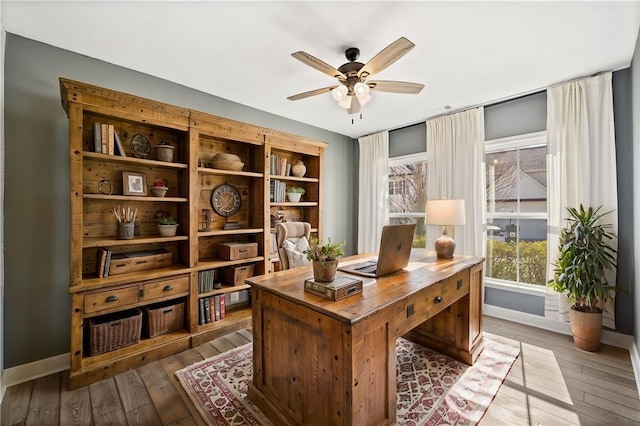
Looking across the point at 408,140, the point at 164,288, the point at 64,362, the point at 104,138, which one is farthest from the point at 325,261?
the point at 408,140

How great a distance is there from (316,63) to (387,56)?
475 millimetres

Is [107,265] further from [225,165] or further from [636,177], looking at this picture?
[636,177]

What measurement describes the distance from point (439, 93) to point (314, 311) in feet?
9.35

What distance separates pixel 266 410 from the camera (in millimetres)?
1728

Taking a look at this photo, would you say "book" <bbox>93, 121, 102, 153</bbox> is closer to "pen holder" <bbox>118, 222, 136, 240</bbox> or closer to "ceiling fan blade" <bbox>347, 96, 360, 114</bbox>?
"pen holder" <bbox>118, 222, 136, 240</bbox>

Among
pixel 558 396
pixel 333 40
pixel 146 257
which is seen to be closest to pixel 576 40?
pixel 333 40

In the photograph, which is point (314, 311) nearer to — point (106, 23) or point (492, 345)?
point (492, 345)

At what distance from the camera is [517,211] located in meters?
3.29

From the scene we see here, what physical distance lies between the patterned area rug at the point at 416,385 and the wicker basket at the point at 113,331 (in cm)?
55

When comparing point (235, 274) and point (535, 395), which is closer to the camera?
point (535, 395)

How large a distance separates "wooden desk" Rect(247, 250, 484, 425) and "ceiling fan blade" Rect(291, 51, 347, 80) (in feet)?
4.77

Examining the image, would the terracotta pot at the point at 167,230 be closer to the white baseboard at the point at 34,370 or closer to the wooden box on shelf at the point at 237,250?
the wooden box on shelf at the point at 237,250

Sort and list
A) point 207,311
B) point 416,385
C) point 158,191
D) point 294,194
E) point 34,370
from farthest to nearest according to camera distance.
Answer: point 294,194 → point 207,311 → point 158,191 → point 34,370 → point 416,385

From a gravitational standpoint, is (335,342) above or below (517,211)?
below
